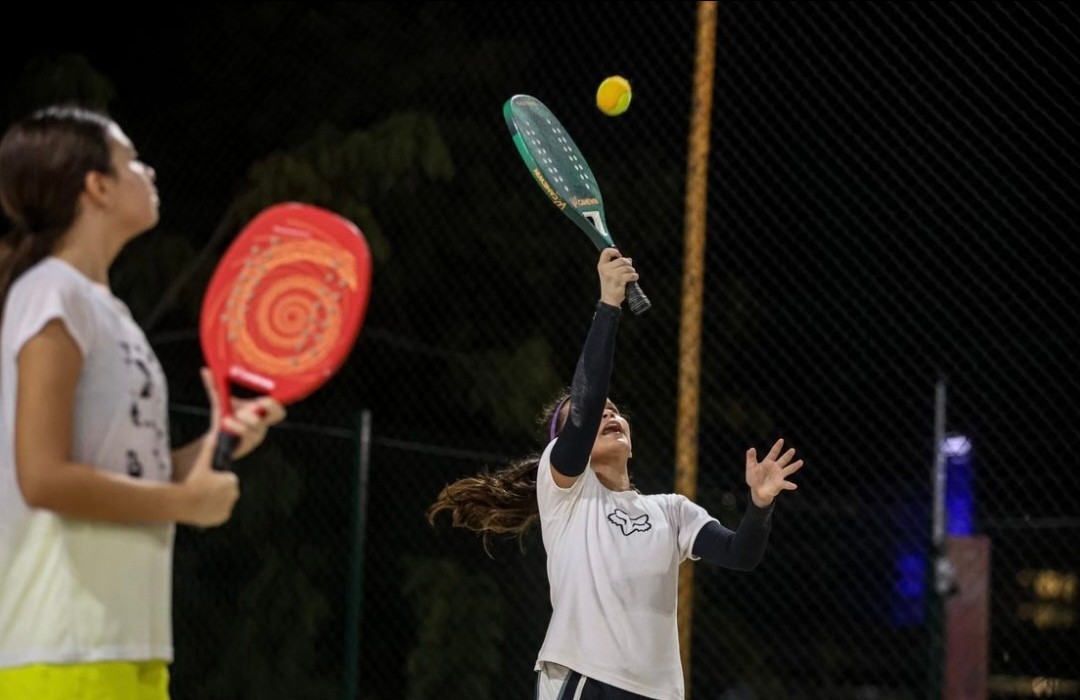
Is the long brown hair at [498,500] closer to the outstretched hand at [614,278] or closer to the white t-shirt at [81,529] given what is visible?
the outstretched hand at [614,278]

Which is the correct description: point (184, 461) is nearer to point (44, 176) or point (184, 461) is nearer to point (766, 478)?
point (44, 176)

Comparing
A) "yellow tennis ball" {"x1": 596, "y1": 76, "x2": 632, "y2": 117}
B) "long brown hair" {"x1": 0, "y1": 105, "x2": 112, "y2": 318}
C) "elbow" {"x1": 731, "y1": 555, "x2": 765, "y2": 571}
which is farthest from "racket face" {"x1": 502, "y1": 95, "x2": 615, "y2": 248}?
"long brown hair" {"x1": 0, "y1": 105, "x2": 112, "y2": 318}

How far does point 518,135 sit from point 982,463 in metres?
3.85

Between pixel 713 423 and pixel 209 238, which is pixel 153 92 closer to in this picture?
pixel 209 238

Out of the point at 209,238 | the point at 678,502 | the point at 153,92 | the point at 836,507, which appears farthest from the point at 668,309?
the point at 678,502

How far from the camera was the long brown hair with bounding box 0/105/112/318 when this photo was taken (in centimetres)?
187

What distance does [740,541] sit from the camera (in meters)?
3.27

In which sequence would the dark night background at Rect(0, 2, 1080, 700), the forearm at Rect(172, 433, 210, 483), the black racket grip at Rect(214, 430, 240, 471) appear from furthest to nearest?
the dark night background at Rect(0, 2, 1080, 700) < the forearm at Rect(172, 433, 210, 483) < the black racket grip at Rect(214, 430, 240, 471)

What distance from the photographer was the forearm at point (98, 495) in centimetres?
170

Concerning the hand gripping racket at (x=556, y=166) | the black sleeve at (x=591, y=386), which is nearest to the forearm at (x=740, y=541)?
the black sleeve at (x=591, y=386)

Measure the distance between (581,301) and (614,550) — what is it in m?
4.30

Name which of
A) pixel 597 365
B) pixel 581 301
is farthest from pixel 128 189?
pixel 581 301

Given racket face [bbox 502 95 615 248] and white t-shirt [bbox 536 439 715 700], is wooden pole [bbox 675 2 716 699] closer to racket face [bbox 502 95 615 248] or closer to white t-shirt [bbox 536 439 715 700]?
racket face [bbox 502 95 615 248]

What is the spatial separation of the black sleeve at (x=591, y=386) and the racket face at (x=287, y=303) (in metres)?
1.03
